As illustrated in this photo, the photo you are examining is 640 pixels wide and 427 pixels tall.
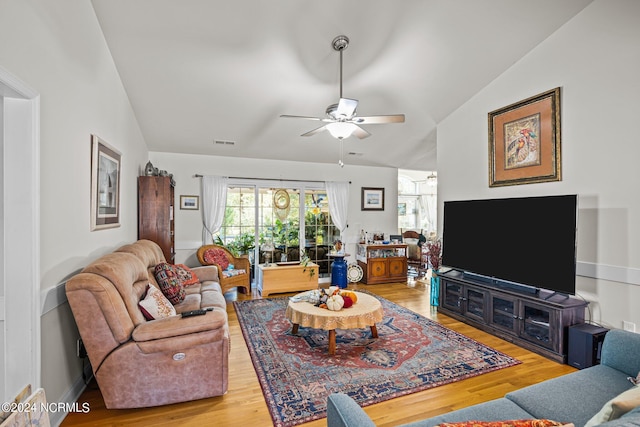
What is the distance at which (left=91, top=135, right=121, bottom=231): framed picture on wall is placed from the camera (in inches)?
109

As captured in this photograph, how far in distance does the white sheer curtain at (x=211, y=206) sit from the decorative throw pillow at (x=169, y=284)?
2491 mm

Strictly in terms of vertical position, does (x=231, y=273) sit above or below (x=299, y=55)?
below

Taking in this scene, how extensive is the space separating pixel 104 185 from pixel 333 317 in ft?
A: 8.35

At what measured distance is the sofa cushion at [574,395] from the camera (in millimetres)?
1584

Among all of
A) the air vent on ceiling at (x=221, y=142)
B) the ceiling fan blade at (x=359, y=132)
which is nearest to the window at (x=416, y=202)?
the air vent on ceiling at (x=221, y=142)

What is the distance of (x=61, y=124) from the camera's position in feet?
7.20

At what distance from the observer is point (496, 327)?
3676 mm

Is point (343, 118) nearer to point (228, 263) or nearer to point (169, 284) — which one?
point (169, 284)

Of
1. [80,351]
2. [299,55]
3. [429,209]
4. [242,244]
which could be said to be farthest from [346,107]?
[429,209]

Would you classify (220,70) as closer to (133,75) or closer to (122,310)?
(133,75)

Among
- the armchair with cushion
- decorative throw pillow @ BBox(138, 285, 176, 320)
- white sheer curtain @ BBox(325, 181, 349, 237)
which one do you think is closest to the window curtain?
white sheer curtain @ BBox(325, 181, 349, 237)

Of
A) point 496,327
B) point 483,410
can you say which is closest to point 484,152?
point 496,327

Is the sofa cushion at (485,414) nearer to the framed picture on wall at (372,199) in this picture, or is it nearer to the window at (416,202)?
the framed picture on wall at (372,199)

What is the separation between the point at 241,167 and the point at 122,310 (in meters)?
4.28
